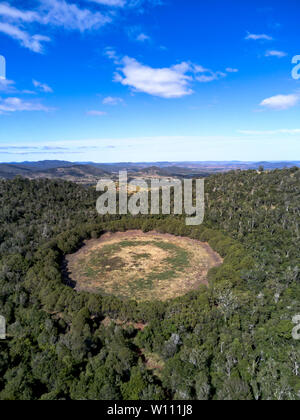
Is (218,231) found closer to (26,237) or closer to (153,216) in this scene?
(153,216)

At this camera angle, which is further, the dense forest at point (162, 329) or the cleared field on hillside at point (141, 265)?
the cleared field on hillside at point (141, 265)

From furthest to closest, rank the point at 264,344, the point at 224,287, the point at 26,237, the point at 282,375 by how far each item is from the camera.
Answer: the point at 26,237 → the point at 224,287 → the point at 264,344 → the point at 282,375

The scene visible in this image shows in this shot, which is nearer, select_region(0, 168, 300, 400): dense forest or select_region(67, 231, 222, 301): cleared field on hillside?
select_region(0, 168, 300, 400): dense forest
